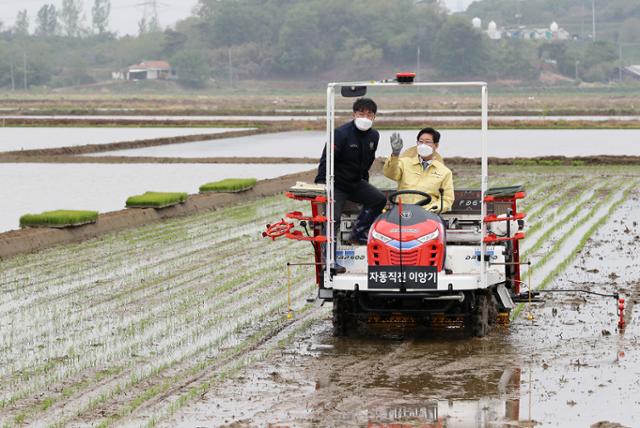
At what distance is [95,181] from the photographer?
90.7ft

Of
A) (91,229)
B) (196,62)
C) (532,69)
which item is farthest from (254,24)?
(91,229)

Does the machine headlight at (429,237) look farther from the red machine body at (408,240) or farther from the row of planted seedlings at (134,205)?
the row of planted seedlings at (134,205)

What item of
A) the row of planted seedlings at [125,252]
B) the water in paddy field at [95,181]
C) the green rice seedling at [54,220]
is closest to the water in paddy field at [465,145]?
the water in paddy field at [95,181]

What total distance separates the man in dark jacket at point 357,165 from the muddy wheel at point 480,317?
1079 mm

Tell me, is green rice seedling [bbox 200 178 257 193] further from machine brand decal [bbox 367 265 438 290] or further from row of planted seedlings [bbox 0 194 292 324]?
machine brand decal [bbox 367 265 438 290]

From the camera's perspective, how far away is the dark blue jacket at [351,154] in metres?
10.1

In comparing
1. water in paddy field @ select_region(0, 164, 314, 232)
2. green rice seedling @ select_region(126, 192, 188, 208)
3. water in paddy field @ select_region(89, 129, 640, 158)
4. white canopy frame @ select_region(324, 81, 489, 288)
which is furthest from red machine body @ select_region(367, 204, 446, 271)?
water in paddy field @ select_region(89, 129, 640, 158)

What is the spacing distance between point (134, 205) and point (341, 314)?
1064 centimetres

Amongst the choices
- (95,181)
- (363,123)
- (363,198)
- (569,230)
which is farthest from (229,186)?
(363,123)

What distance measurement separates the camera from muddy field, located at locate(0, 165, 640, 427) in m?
7.76

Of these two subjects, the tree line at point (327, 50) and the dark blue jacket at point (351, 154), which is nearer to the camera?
the dark blue jacket at point (351, 154)

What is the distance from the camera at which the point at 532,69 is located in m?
156

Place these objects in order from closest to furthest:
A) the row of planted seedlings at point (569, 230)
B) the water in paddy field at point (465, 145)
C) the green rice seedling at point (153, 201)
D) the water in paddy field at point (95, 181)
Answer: the row of planted seedlings at point (569, 230), the green rice seedling at point (153, 201), the water in paddy field at point (95, 181), the water in paddy field at point (465, 145)

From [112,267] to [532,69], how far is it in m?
146
